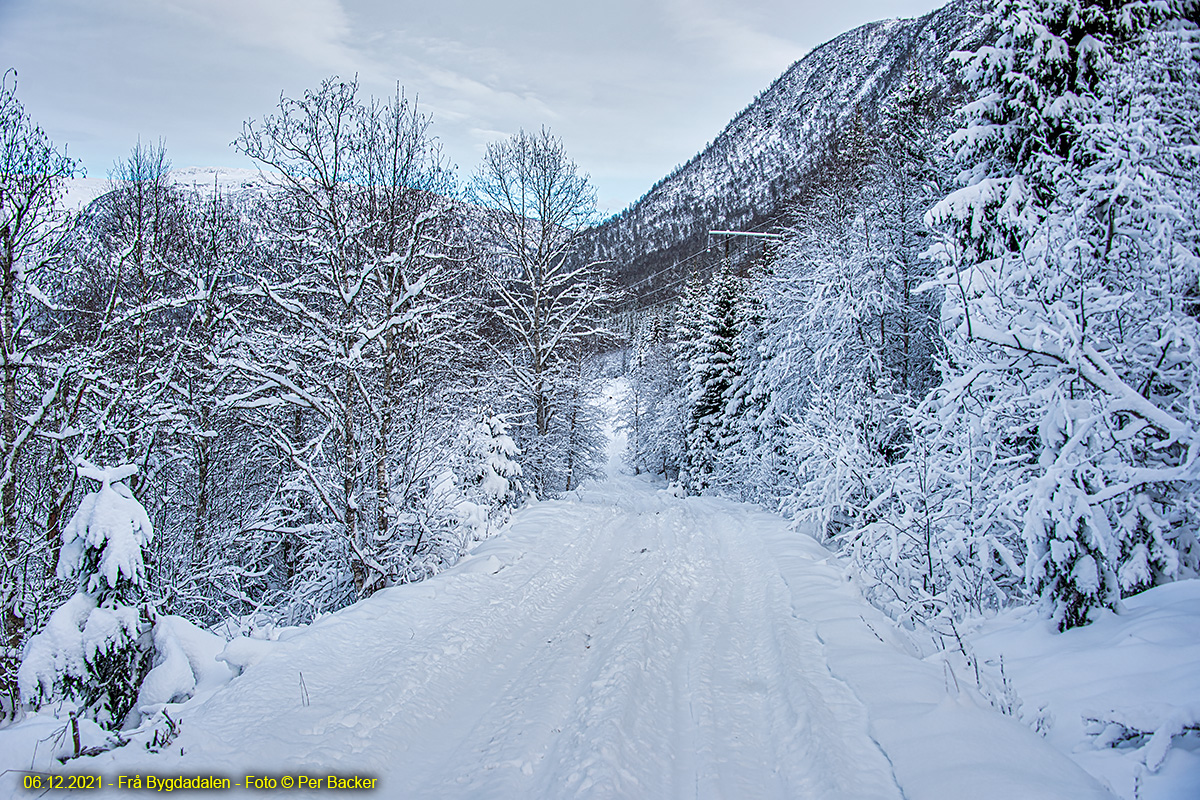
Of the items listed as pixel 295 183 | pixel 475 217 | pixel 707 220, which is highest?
pixel 707 220

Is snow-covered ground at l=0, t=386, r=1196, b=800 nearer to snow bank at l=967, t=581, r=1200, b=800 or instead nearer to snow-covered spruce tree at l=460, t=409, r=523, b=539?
snow bank at l=967, t=581, r=1200, b=800

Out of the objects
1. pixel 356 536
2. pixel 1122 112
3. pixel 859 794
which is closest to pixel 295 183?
pixel 356 536

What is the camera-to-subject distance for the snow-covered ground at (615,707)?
9.82 feet

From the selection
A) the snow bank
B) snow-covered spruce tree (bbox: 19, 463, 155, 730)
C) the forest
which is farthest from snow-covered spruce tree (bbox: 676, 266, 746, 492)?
snow-covered spruce tree (bbox: 19, 463, 155, 730)

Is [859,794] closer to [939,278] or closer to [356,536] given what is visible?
[939,278]

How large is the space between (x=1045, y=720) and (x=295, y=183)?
35.2 feet

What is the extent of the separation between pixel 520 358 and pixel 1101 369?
1524 centimetres

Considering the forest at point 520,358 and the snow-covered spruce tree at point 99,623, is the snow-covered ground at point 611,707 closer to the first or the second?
the snow-covered spruce tree at point 99,623

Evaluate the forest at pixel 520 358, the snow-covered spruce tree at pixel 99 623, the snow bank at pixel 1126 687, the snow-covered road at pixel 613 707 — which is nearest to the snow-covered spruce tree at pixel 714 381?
the forest at pixel 520 358

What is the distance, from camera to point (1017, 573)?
14.9 feet

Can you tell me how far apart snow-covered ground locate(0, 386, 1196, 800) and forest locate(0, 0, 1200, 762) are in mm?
972

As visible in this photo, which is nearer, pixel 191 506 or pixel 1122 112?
pixel 1122 112

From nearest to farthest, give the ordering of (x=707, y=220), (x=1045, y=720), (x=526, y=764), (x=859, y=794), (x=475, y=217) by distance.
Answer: (x=859, y=794) < (x=1045, y=720) < (x=526, y=764) < (x=475, y=217) < (x=707, y=220)

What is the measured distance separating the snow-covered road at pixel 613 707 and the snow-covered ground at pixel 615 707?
0.7 inches
